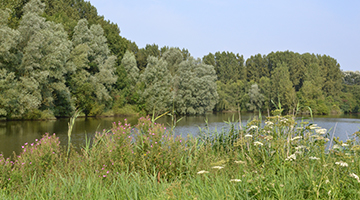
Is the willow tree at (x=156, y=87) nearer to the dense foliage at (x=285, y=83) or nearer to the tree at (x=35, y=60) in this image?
the tree at (x=35, y=60)

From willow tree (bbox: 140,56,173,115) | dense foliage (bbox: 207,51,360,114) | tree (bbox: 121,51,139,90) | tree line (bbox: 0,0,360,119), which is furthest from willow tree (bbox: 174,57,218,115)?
dense foliage (bbox: 207,51,360,114)

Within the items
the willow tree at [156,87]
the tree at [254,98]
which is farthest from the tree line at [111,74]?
the willow tree at [156,87]

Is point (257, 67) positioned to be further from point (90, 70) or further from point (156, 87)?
point (90, 70)

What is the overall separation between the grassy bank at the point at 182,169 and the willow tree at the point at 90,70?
2588 cm

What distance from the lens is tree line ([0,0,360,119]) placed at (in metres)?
24.2

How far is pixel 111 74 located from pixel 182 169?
3305 cm

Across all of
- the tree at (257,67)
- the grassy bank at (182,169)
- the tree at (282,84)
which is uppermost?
the tree at (257,67)

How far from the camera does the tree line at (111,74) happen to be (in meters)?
24.2

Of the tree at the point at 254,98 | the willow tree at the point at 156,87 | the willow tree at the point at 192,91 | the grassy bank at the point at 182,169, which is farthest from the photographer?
the tree at the point at 254,98

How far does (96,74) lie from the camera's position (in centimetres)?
3519

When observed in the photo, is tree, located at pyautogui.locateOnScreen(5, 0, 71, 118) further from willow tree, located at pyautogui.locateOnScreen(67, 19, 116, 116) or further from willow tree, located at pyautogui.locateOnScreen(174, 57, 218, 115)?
willow tree, located at pyautogui.locateOnScreen(174, 57, 218, 115)

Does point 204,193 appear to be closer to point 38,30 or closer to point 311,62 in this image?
point 38,30

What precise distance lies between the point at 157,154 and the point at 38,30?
2432 centimetres

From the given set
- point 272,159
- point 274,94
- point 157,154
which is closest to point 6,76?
point 157,154
